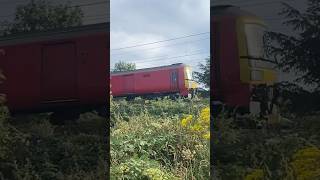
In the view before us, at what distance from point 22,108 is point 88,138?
78cm

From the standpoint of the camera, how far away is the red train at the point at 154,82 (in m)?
6.93

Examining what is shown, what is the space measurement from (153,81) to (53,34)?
98.1 inches

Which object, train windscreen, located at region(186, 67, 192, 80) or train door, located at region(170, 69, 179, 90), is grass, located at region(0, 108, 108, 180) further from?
train door, located at region(170, 69, 179, 90)

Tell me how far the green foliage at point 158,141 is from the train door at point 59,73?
4.91 feet

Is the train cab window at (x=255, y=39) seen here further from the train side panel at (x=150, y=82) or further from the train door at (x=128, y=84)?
the train door at (x=128, y=84)

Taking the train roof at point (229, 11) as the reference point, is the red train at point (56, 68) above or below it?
below

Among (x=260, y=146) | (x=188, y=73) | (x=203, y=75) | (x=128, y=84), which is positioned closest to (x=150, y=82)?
(x=128, y=84)

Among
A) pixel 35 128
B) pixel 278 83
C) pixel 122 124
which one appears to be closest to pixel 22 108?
pixel 35 128

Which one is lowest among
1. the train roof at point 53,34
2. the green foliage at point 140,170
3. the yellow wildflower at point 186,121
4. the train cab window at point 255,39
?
the green foliage at point 140,170

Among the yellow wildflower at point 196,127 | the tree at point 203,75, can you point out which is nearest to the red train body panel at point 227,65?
the yellow wildflower at point 196,127

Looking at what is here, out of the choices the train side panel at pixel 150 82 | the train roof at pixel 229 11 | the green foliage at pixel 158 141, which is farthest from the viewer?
the train side panel at pixel 150 82

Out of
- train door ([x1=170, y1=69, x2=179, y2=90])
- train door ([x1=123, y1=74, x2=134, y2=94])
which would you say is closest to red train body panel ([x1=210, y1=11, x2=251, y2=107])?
train door ([x1=170, y1=69, x2=179, y2=90])

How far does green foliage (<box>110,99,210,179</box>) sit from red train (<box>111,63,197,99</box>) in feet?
0.63

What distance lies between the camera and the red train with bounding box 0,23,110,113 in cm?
505
